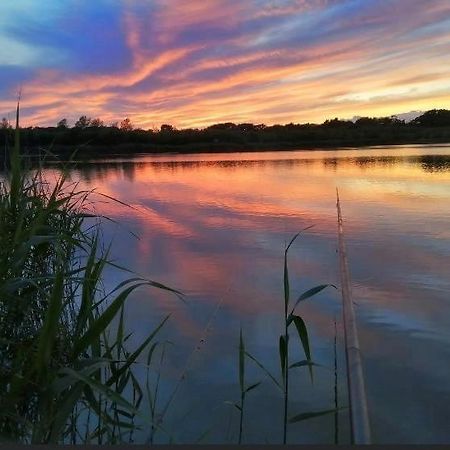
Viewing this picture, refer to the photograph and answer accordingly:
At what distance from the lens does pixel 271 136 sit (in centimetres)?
5806

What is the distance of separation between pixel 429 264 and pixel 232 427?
3.78m

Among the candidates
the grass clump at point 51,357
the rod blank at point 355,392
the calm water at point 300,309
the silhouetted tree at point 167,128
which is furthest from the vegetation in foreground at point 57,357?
the silhouetted tree at point 167,128

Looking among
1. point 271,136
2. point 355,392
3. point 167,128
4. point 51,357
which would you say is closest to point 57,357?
point 51,357

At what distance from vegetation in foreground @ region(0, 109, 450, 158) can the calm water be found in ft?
144

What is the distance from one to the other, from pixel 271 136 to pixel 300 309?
2155 inches

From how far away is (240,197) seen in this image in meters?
13.4

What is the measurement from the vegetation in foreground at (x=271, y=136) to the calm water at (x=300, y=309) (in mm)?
43844

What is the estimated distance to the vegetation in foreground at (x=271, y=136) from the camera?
5341cm

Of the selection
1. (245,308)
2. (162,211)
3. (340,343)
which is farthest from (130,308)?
(162,211)

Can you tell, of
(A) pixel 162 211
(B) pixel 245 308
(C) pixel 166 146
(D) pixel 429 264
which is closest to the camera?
(B) pixel 245 308

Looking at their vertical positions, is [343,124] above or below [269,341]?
above

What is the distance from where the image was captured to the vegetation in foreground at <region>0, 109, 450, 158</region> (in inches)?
2103

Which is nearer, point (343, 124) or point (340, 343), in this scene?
point (340, 343)

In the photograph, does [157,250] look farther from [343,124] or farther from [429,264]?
[343,124]
